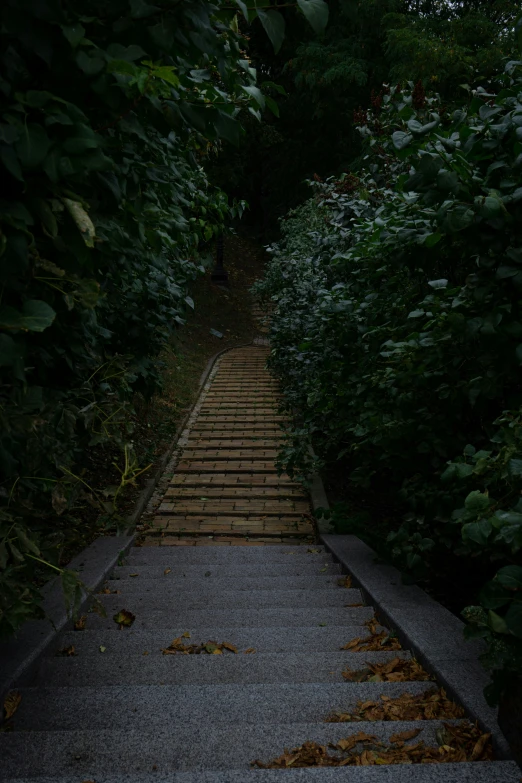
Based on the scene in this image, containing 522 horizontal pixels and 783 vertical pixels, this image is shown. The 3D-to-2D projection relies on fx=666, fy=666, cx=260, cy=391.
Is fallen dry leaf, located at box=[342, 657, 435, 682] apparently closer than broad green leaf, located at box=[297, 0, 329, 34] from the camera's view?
No

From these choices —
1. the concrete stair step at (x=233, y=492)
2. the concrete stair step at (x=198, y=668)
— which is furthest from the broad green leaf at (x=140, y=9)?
the concrete stair step at (x=233, y=492)

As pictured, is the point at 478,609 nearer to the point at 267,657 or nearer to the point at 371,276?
the point at 267,657

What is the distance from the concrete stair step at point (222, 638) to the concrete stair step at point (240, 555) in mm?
1595

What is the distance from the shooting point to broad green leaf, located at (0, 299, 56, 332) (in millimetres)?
1485

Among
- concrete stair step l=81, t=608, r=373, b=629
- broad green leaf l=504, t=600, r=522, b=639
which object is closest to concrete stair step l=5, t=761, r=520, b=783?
broad green leaf l=504, t=600, r=522, b=639

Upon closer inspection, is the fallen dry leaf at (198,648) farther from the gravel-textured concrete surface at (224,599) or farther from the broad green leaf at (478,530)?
the broad green leaf at (478,530)

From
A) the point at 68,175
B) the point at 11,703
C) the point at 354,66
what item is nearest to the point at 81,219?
the point at 68,175

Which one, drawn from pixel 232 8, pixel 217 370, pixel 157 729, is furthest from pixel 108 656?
pixel 217 370

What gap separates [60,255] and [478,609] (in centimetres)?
180

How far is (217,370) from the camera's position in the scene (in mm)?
14094

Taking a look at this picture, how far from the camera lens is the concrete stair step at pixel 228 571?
4633 millimetres

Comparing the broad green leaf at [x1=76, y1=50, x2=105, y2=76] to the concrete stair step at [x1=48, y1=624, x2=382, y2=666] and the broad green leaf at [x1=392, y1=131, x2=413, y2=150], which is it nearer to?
the broad green leaf at [x1=392, y1=131, x2=413, y2=150]

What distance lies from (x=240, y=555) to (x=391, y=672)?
105 inches

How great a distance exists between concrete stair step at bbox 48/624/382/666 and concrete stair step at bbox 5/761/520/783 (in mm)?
1255
